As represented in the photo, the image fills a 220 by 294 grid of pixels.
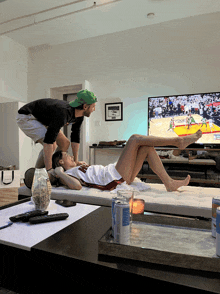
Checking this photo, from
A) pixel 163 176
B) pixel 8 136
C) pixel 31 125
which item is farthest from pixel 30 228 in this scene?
pixel 8 136

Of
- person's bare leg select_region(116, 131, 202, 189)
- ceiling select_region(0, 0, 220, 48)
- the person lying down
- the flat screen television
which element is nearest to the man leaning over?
the person lying down

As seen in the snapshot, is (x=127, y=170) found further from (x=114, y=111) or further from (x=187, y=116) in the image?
(x=114, y=111)

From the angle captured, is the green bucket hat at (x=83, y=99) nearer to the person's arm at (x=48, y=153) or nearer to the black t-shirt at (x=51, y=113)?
the black t-shirt at (x=51, y=113)

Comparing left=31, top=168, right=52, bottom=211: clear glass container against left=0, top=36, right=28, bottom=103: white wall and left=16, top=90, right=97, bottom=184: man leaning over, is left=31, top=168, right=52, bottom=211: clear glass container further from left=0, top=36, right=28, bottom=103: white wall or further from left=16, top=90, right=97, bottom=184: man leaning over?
left=0, top=36, right=28, bottom=103: white wall

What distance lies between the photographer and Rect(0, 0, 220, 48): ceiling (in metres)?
3.38

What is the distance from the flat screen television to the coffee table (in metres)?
3.07

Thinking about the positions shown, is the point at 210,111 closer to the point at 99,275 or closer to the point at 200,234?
the point at 200,234

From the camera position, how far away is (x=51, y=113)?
6.68 ft

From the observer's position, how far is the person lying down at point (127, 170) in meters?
1.72

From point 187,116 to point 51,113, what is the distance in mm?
2448

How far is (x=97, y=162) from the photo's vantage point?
14.2 ft

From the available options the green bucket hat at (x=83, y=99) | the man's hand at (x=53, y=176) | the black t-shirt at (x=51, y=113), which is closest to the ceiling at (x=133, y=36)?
the green bucket hat at (x=83, y=99)

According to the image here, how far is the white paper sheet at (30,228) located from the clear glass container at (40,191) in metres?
0.07

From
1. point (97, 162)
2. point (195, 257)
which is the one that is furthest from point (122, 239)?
point (97, 162)
